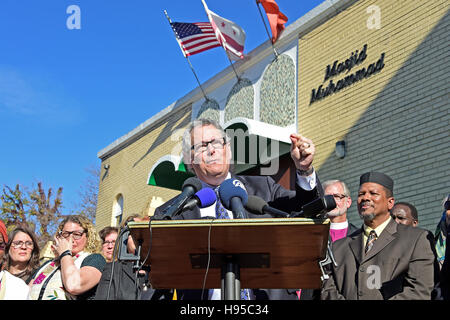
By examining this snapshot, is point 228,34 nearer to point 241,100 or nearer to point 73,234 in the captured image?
point 241,100

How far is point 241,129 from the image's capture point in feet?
39.5

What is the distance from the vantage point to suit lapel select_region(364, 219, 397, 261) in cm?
468

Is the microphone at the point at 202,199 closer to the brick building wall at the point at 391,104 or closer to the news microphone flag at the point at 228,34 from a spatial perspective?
the brick building wall at the point at 391,104

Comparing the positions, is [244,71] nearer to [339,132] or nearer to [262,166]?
[262,166]

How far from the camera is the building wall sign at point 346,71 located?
34.7 feet

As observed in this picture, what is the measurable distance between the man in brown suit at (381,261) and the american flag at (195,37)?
9.06m

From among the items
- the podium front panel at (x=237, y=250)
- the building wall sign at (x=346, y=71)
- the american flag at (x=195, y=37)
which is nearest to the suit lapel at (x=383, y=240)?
the podium front panel at (x=237, y=250)

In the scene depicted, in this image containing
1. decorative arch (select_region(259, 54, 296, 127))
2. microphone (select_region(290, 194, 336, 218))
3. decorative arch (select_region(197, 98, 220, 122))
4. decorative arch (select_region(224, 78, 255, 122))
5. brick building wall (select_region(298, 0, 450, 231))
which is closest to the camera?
microphone (select_region(290, 194, 336, 218))

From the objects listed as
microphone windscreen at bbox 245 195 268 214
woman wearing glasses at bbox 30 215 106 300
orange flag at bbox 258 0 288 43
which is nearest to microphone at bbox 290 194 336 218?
microphone windscreen at bbox 245 195 268 214

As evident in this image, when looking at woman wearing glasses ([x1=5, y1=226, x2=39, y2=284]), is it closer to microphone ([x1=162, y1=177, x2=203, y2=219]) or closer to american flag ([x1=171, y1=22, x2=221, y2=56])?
microphone ([x1=162, y1=177, x2=203, y2=219])

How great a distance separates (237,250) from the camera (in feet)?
8.34

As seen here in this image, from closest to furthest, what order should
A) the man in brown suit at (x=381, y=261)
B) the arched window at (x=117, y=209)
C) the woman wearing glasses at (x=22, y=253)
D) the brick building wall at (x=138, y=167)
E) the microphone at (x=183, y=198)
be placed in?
the microphone at (x=183, y=198), the man in brown suit at (x=381, y=261), the woman wearing glasses at (x=22, y=253), the brick building wall at (x=138, y=167), the arched window at (x=117, y=209)

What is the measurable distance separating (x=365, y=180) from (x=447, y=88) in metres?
4.38

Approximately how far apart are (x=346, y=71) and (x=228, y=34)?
3513 mm
